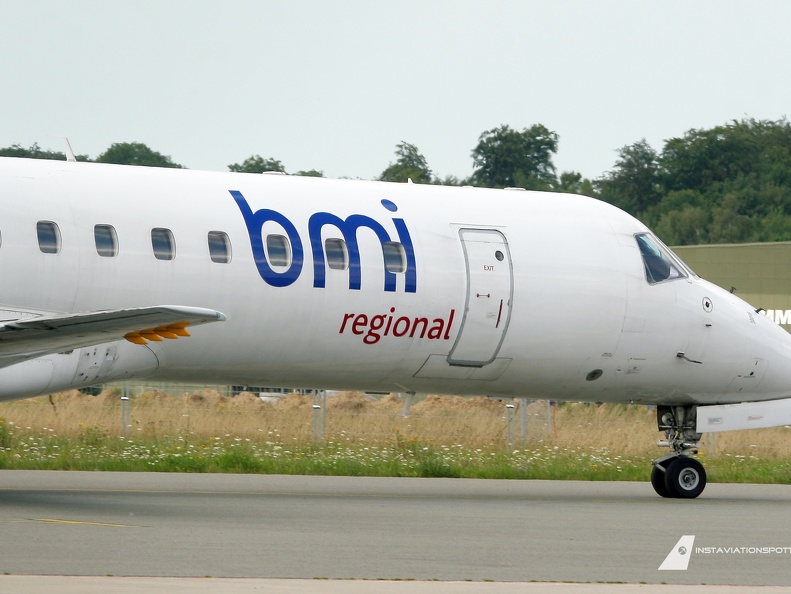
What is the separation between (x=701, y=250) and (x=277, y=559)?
158 feet

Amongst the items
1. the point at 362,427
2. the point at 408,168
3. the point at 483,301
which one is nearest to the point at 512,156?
the point at 408,168

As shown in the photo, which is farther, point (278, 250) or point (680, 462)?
point (680, 462)

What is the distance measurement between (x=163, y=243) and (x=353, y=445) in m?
10.6

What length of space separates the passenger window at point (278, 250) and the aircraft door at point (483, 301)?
2.39 metres

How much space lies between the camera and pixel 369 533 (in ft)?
44.3

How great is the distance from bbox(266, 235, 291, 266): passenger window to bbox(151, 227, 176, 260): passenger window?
1.14 meters

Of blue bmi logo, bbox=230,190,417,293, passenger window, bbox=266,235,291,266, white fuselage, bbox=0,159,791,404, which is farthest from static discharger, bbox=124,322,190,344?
passenger window, bbox=266,235,291,266

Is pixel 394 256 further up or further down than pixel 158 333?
further up

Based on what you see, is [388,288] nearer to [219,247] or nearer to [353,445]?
[219,247]

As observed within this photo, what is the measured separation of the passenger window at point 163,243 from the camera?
1605cm

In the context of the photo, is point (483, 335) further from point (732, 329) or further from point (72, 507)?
point (72, 507)

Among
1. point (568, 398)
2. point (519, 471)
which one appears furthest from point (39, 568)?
point (519, 471)

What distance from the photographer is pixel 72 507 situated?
15.1 meters

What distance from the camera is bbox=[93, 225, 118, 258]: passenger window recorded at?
1577cm
